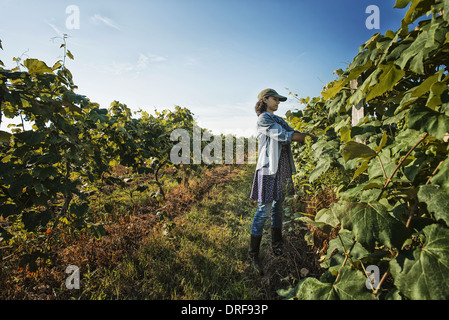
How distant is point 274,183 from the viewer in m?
2.50

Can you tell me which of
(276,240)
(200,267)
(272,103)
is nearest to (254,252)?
(276,240)

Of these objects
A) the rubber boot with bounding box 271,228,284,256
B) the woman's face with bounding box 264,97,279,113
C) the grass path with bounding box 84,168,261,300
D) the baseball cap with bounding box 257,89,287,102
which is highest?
the baseball cap with bounding box 257,89,287,102

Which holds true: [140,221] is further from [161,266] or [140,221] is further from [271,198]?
[271,198]

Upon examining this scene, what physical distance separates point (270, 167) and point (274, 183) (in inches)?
8.1

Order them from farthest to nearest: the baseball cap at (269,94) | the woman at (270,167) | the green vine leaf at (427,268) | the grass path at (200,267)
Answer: the baseball cap at (269,94)
the woman at (270,167)
the grass path at (200,267)
the green vine leaf at (427,268)

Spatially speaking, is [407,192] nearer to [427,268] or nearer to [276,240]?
[427,268]

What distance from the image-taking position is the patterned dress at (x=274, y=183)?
245 centimetres

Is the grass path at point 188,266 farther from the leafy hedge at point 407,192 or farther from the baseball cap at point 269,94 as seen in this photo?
the baseball cap at point 269,94

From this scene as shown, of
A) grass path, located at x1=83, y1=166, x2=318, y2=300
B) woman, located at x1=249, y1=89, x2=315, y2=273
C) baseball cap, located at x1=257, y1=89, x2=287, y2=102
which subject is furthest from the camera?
baseball cap, located at x1=257, y1=89, x2=287, y2=102

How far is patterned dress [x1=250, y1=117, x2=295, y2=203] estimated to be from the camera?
245 cm

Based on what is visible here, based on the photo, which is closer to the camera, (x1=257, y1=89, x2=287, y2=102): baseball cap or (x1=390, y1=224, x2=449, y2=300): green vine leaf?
(x1=390, y1=224, x2=449, y2=300): green vine leaf

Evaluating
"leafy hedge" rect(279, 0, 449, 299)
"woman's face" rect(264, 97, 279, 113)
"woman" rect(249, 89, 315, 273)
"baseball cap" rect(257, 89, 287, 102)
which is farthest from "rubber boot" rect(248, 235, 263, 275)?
"baseball cap" rect(257, 89, 287, 102)

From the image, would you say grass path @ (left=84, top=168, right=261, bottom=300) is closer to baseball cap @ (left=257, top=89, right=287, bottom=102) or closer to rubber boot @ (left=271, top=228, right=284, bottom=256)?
rubber boot @ (left=271, top=228, right=284, bottom=256)

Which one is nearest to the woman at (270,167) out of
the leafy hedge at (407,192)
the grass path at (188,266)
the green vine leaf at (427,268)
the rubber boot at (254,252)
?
the rubber boot at (254,252)
